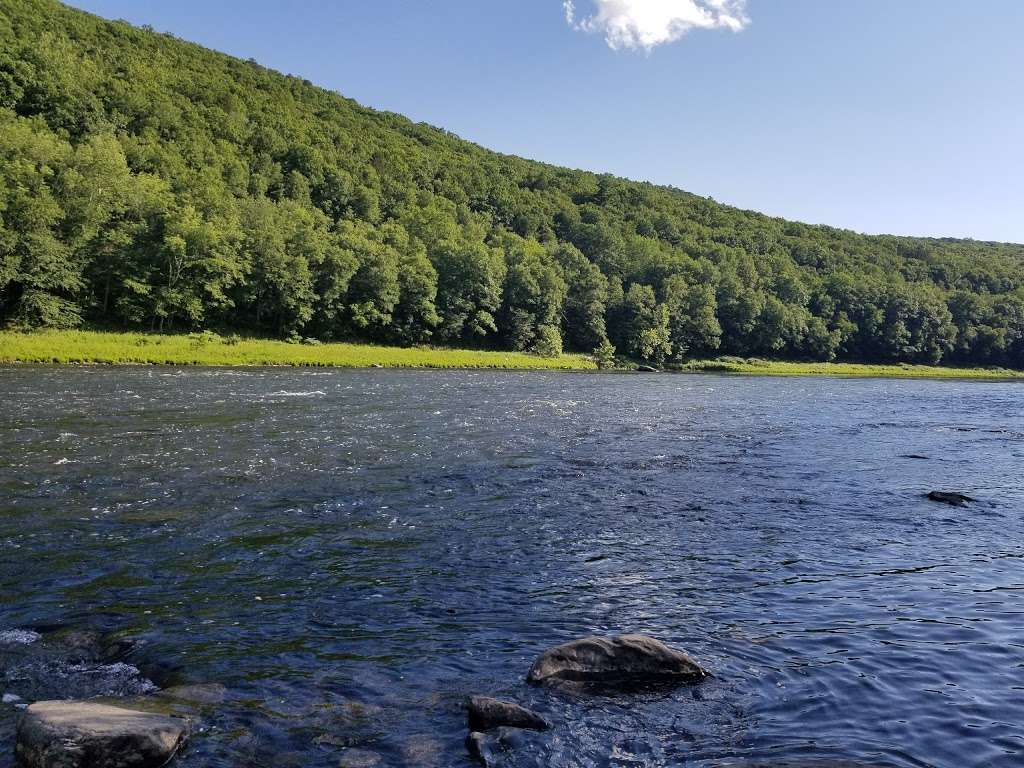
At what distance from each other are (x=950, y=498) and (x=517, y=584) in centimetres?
1250

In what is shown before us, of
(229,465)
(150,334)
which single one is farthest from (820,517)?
(150,334)

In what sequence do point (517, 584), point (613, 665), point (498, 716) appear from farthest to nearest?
point (517, 584) → point (613, 665) → point (498, 716)

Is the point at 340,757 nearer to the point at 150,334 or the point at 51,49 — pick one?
the point at 150,334

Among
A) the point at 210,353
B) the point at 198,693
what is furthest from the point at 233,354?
the point at 198,693

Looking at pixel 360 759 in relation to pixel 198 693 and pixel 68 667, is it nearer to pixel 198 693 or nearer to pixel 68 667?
pixel 198 693

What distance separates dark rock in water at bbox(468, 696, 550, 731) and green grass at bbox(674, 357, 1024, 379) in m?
97.6

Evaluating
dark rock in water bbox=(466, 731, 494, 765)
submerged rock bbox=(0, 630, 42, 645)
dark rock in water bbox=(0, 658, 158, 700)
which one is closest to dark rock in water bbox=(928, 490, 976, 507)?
dark rock in water bbox=(466, 731, 494, 765)

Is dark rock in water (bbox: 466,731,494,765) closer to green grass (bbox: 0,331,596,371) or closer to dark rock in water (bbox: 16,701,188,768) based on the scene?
dark rock in water (bbox: 16,701,188,768)

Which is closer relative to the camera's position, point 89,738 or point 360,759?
point 89,738

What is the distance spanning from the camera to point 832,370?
377ft

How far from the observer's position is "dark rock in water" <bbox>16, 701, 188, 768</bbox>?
5297 mm

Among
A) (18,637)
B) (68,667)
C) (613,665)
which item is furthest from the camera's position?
(18,637)

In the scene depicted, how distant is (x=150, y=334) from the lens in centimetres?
6347

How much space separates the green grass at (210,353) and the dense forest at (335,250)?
6.53m
